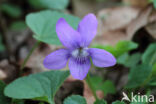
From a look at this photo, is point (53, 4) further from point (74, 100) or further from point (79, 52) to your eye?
point (74, 100)

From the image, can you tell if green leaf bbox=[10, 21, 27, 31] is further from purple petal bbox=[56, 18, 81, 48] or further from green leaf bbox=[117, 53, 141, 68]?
purple petal bbox=[56, 18, 81, 48]

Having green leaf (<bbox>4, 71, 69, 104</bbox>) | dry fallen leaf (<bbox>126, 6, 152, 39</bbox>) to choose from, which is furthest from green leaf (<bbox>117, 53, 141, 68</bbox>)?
green leaf (<bbox>4, 71, 69, 104</bbox>)

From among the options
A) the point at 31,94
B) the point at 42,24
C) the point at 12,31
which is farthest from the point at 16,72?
the point at 12,31

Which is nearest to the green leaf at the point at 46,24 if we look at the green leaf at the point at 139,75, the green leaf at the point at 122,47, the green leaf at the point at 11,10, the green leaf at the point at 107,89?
the green leaf at the point at 122,47

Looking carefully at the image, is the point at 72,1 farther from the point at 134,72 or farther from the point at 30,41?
the point at 134,72

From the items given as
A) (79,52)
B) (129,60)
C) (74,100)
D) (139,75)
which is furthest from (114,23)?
(74,100)

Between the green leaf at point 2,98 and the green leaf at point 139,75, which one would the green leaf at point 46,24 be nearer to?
the green leaf at point 2,98
